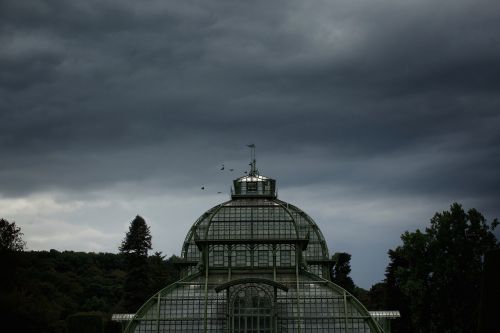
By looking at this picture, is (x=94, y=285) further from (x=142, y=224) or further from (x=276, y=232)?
(x=276, y=232)

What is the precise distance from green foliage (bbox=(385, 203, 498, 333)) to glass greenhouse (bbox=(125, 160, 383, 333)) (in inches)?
347

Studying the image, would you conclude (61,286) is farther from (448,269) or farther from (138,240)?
(448,269)

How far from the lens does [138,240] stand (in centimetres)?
10344

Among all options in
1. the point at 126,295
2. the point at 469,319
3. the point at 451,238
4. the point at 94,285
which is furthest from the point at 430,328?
the point at 94,285

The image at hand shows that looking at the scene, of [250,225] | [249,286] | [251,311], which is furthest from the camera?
[250,225]

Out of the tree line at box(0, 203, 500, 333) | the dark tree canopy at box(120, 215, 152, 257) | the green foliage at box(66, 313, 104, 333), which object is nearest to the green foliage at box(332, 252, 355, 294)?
the tree line at box(0, 203, 500, 333)

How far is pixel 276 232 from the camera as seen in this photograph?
194 ft

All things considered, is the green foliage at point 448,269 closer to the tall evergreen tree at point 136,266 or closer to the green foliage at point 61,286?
the green foliage at point 61,286

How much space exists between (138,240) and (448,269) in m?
59.2

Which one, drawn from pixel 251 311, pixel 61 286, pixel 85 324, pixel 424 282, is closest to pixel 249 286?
pixel 251 311

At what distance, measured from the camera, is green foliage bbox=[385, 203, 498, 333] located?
55.4 m

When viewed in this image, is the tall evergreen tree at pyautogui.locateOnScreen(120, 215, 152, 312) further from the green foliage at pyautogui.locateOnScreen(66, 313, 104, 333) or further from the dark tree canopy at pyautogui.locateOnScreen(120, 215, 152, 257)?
the green foliage at pyautogui.locateOnScreen(66, 313, 104, 333)

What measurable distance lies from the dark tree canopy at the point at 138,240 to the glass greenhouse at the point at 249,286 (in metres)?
40.5

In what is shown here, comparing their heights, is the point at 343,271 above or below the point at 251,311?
above
